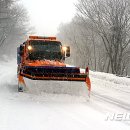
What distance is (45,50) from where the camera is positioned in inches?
538

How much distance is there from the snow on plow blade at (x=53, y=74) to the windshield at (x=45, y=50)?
232 centimetres

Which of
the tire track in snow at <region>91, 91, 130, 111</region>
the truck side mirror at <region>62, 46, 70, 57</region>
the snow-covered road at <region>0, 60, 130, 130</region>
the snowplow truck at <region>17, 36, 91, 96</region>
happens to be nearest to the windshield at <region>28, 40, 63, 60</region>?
the snowplow truck at <region>17, 36, 91, 96</region>

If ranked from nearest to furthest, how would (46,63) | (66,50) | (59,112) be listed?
(59,112), (46,63), (66,50)

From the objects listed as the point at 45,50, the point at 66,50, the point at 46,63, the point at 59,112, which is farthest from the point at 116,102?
the point at 45,50

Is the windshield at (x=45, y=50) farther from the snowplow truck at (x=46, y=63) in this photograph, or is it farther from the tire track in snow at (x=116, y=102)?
the tire track in snow at (x=116, y=102)

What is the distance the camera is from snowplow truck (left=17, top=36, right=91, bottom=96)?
10.9 meters

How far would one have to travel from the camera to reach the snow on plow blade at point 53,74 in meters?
10.7

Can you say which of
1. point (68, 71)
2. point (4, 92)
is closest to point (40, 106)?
point (68, 71)

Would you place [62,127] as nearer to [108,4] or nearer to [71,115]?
[71,115]

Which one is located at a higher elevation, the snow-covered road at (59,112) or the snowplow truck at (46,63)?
the snowplow truck at (46,63)

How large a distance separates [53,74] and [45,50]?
3019 millimetres

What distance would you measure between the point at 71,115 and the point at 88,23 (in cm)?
2528

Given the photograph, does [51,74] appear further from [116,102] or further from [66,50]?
[66,50]

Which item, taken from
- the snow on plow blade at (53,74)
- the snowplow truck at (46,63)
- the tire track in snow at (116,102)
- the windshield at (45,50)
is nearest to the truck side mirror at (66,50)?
the snowplow truck at (46,63)
